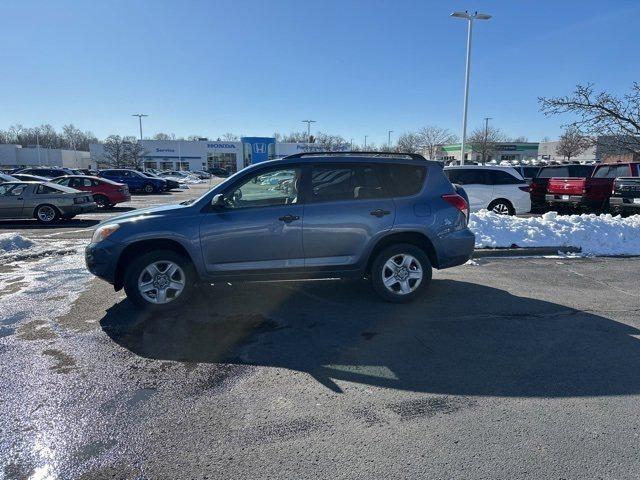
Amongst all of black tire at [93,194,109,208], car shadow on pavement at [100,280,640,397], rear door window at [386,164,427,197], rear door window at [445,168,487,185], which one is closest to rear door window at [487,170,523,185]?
rear door window at [445,168,487,185]

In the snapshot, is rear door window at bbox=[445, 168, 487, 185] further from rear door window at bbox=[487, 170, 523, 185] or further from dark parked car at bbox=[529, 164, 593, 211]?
dark parked car at bbox=[529, 164, 593, 211]

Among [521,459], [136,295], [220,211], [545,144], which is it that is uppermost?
[545,144]

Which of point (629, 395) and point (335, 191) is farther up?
point (335, 191)

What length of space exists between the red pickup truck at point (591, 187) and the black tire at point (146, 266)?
1400 centimetres

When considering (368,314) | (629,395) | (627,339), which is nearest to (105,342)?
(368,314)

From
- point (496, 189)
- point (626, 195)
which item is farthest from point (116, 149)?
point (626, 195)

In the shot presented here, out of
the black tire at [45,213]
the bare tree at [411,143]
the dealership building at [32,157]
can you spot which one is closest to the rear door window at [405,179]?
the black tire at [45,213]

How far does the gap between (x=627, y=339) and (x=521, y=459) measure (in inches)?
106

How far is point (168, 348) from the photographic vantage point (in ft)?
14.5

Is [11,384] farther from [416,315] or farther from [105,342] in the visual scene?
[416,315]

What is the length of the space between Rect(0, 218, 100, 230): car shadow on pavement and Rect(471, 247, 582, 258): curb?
11514 mm

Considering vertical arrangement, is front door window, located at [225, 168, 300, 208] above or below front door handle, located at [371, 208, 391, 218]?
above

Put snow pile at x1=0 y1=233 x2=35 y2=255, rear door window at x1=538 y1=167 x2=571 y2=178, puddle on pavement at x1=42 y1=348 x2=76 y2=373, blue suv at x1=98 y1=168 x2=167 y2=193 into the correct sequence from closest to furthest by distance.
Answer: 1. puddle on pavement at x1=42 y1=348 x2=76 y2=373
2. snow pile at x1=0 y1=233 x2=35 y2=255
3. rear door window at x1=538 y1=167 x2=571 y2=178
4. blue suv at x1=98 y1=168 x2=167 y2=193

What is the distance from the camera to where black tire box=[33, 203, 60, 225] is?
1430 centimetres
